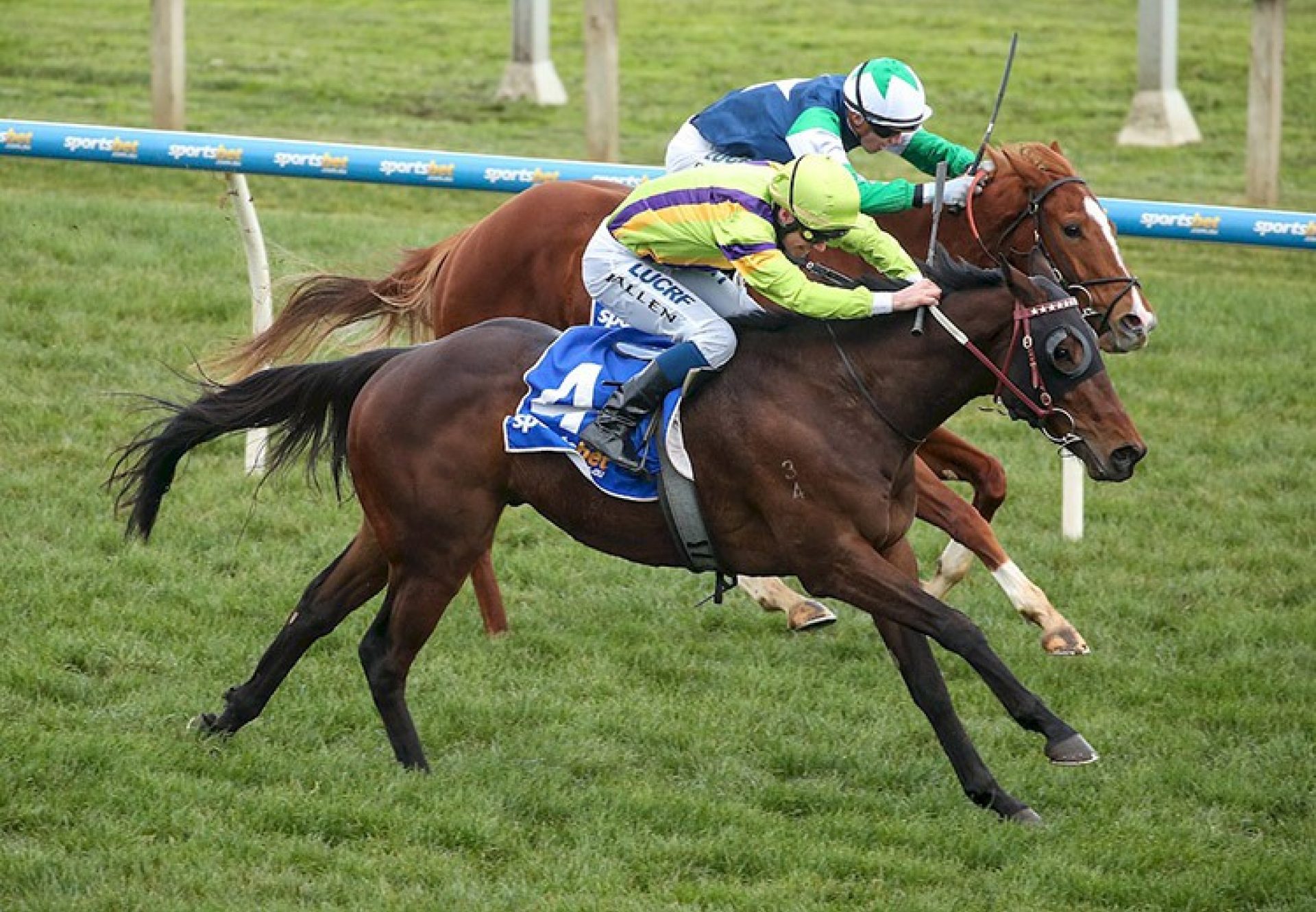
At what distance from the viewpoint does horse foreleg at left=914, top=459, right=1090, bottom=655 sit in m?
7.04

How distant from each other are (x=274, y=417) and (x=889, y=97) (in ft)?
7.47

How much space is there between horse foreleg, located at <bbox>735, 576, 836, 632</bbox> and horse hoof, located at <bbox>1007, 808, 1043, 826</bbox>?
177cm

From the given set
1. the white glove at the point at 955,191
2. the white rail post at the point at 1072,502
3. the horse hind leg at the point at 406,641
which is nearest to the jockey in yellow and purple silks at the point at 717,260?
the horse hind leg at the point at 406,641

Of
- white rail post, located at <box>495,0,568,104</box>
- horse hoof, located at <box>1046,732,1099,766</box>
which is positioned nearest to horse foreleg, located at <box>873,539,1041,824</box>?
horse hoof, located at <box>1046,732,1099,766</box>

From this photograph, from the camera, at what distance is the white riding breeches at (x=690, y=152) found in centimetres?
716

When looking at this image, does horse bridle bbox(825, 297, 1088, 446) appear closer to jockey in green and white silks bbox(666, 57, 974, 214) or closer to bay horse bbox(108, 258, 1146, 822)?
bay horse bbox(108, 258, 1146, 822)

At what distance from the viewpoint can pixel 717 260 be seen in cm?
595

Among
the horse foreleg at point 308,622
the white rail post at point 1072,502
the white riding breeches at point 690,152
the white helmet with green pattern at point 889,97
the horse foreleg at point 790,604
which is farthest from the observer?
A: the white rail post at point 1072,502

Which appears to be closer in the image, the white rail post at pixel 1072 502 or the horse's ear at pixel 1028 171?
the horse's ear at pixel 1028 171

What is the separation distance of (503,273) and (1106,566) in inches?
114

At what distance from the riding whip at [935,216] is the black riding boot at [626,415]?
0.73 m

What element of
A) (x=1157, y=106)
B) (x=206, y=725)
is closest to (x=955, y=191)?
(x=206, y=725)

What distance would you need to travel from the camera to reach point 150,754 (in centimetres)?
586

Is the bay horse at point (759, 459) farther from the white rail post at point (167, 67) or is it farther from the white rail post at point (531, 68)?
the white rail post at point (531, 68)
